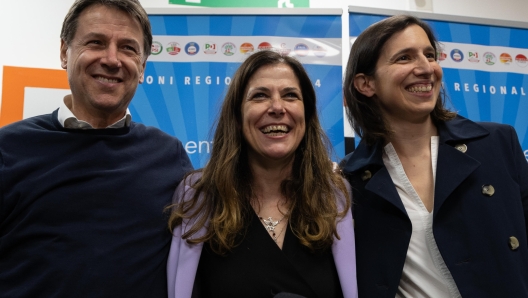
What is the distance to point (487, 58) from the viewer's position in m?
3.11

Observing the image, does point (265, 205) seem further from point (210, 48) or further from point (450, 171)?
point (210, 48)

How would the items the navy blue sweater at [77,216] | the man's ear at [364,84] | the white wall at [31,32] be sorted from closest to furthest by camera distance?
the navy blue sweater at [77,216] < the man's ear at [364,84] < the white wall at [31,32]

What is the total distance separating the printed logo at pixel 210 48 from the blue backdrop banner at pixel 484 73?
110 cm

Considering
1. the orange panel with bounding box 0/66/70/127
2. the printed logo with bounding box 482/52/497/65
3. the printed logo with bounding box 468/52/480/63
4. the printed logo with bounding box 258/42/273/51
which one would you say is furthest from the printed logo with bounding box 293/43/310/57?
the orange panel with bounding box 0/66/70/127

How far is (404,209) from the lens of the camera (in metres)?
1.74

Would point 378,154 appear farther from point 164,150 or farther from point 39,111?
point 39,111

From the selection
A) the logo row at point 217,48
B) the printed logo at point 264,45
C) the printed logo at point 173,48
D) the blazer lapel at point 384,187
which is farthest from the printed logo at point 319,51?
the blazer lapel at point 384,187

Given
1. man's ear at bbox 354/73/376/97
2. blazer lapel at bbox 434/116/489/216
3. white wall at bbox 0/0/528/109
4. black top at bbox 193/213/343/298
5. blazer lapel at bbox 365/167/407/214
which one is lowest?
black top at bbox 193/213/343/298

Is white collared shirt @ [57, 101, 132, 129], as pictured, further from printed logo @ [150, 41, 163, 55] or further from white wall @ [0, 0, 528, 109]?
white wall @ [0, 0, 528, 109]

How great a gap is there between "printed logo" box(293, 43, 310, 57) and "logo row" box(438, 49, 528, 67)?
891mm

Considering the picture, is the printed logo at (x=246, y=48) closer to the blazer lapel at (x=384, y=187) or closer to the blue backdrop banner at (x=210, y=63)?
the blue backdrop banner at (x=210, y=63)

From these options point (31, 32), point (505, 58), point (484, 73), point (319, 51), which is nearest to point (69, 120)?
point (319, 51)

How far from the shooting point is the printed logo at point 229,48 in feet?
9.59

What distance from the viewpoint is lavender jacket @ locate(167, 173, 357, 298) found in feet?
5.49
